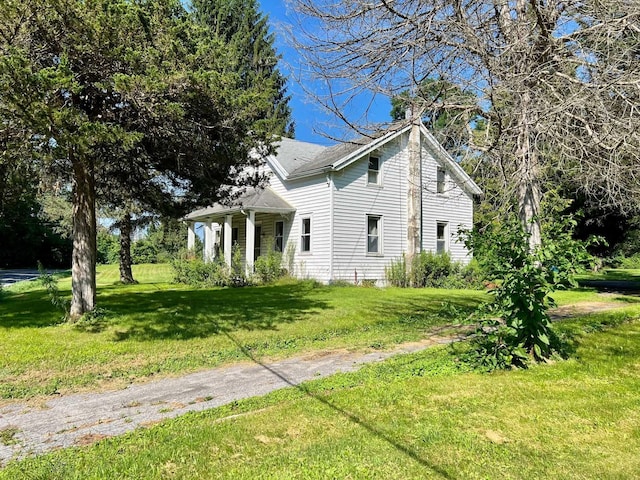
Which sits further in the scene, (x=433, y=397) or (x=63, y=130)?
(x=63, y=130)

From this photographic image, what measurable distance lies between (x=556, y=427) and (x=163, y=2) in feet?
28.0

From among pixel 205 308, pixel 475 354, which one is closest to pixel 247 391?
pixel 475 354

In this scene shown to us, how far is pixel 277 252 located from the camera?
717 inches

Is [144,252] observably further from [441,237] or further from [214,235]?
[441,237]

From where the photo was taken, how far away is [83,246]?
8727mm

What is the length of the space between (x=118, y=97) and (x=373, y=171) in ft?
37.5

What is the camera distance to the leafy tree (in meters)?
6.55

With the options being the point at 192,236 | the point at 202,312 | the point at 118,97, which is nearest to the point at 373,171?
the point at 202,312

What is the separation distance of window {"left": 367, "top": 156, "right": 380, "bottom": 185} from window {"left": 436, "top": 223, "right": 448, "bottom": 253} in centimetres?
410

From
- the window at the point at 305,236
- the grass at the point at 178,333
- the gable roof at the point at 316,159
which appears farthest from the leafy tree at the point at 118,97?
the window at the point at 305,236

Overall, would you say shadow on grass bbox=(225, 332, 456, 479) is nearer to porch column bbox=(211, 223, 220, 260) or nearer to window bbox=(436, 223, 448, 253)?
window bbox=(436, 223, 448, 253)

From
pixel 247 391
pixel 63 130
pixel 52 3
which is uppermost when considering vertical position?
pixel 52 3

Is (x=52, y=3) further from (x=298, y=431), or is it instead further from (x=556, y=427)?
(x=556, y=427)

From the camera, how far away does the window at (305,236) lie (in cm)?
1780
